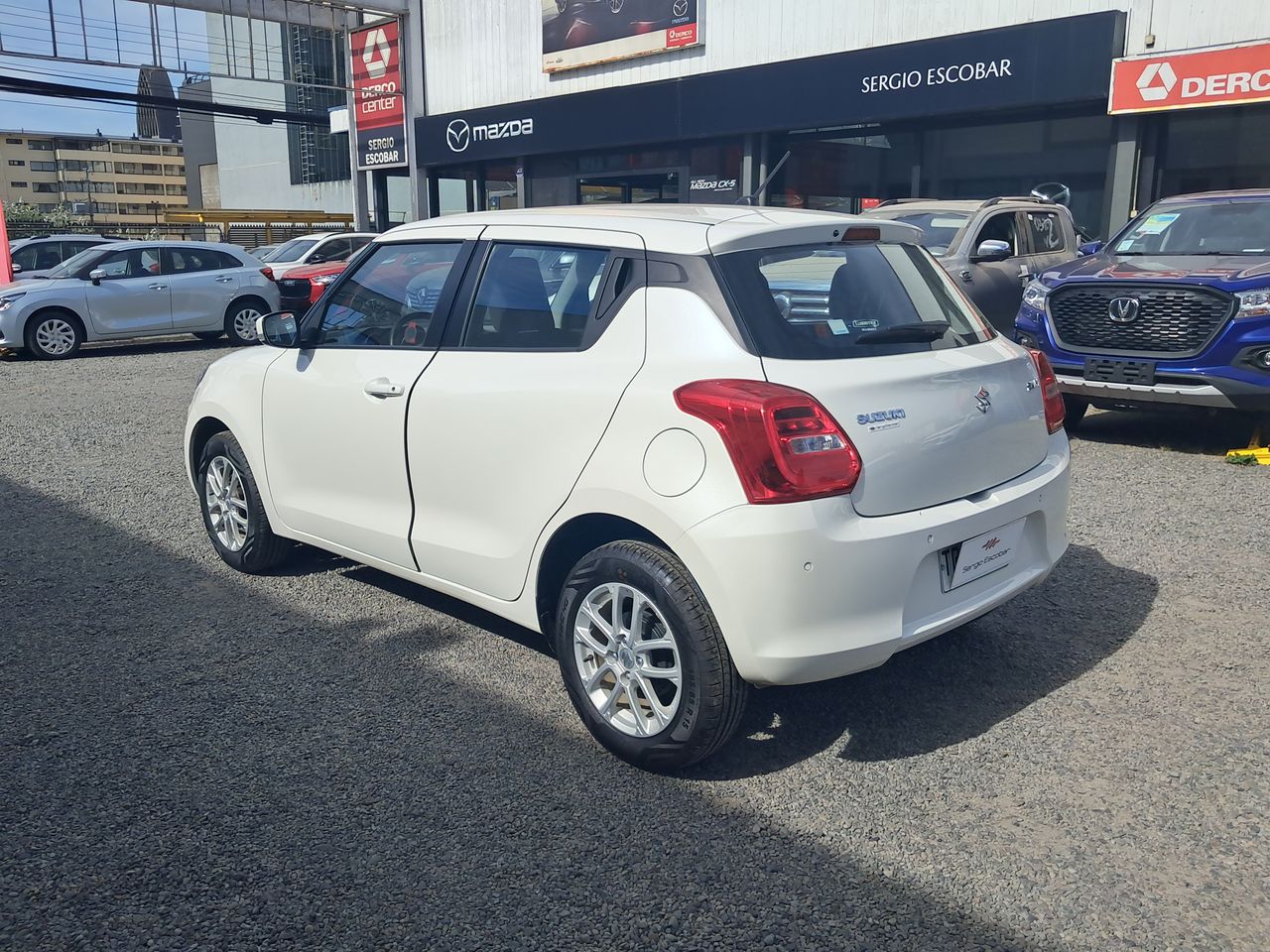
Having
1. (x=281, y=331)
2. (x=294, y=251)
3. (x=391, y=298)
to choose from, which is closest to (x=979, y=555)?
(x=391, y=298)

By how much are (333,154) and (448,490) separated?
59755 mm

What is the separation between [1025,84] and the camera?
1511 centimetres

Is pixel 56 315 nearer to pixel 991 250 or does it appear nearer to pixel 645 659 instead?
→ pixel 991 250

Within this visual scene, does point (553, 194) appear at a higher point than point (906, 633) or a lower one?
higher

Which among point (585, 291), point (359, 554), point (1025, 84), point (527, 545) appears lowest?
point (359, 554)

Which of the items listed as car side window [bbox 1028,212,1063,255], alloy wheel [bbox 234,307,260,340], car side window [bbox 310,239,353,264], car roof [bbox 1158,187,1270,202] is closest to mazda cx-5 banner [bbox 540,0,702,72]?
car side window [bbox 310,239,353,264]

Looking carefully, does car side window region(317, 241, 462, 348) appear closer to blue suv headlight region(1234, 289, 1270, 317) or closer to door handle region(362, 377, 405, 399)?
door handle region(362, 377, 405, 399)

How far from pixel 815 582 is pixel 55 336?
15004 mm

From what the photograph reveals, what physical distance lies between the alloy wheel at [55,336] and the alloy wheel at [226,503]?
11.3 meters

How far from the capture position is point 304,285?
19.8 metres

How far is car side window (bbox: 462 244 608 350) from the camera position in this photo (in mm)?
3732

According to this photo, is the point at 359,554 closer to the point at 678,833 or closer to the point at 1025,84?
the point at 678,833

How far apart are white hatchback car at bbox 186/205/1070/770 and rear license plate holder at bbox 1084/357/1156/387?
168 inches


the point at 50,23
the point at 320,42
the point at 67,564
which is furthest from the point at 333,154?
the point at 67,564
